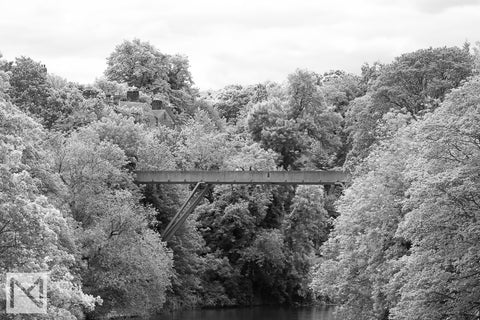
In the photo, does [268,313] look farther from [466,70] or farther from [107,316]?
[466,70]

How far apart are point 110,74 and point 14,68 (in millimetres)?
34155

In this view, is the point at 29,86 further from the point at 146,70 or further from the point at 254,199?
the point at 146,70

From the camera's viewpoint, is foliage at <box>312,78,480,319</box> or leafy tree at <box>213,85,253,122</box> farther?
leafy tree at <box>213,85,253,122</box>

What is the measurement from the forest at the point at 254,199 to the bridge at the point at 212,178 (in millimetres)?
1055

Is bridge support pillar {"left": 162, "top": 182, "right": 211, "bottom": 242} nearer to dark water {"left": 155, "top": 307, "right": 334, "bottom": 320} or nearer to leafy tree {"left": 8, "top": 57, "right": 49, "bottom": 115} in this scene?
dark water {"left": 155, "top": 307, "right": 334, "bottom": 320}

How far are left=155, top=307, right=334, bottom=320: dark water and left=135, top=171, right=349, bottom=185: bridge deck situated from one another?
23.9 feet

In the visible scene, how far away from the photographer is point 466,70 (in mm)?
58406

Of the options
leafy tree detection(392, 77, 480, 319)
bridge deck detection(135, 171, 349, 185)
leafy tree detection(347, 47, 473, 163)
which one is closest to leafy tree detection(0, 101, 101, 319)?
leafy tree detection(392, 77, 480, 319)

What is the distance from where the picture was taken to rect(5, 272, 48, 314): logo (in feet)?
63.9

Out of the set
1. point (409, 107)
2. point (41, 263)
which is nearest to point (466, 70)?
point (409, 107)

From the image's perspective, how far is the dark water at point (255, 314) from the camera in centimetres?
5159

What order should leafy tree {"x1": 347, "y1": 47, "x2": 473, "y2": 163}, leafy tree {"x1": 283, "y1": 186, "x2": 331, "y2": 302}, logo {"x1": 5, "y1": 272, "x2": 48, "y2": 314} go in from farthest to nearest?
leafy tree {"x1": 283, "y1": 186, "x2": 331, "y2": 302} → leafy tree {"x1": 347, "y1": 47, "x2": 473, "y2": 163} → logo {"x1": 5, "y1": 272, "x2": 48, "y2": 314}

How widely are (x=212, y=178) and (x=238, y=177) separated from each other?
4.96 feet

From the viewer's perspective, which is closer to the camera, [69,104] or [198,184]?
[198,184]
